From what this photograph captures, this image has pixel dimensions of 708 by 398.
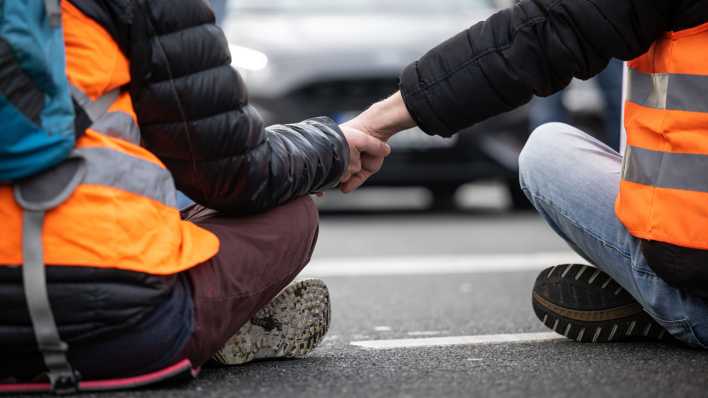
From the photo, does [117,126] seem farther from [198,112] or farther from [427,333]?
[427,333]

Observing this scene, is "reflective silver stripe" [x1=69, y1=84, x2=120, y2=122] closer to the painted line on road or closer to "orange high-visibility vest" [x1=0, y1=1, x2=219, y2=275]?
"orange high-visibility vest" [x1=0, y1=1, x2=219, y2=275]

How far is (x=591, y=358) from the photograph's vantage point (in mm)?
2756

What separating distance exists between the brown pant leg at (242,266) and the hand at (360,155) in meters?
0.22

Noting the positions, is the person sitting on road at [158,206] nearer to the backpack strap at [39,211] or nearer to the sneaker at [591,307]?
the backpack strap at [39,211]

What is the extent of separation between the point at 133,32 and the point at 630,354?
4.54 feet

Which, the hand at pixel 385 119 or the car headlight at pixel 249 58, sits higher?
the hand at pixel 385 119

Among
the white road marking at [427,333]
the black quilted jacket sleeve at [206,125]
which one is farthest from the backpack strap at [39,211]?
the white road marking at [427,333]

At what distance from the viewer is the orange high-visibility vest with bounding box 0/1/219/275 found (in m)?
2.15

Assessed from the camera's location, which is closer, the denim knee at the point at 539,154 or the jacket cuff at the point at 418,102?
the jacket cuff at the point at 418,102

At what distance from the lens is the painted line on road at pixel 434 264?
508 centimetres

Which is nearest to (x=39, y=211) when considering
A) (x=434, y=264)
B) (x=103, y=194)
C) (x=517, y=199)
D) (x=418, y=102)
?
(x=103, y=194)

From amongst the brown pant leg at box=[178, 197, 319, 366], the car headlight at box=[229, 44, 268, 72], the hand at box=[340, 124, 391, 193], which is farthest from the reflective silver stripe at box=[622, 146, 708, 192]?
the car headlight at box=[229, 44, 268, 72]

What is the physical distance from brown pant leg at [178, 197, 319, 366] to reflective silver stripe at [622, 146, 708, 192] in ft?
2.38

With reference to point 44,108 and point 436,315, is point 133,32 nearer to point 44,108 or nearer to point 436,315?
point 44,108
